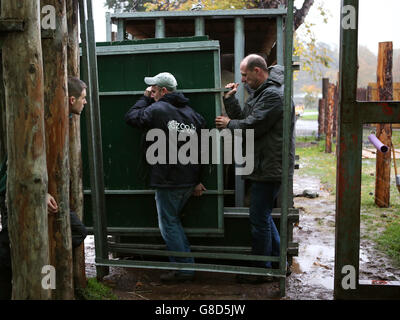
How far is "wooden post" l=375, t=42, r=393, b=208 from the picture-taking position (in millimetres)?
7824

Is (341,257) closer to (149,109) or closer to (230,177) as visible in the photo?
(149,109)

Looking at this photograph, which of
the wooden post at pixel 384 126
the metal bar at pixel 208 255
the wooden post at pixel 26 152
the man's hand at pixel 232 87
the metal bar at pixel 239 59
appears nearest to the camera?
the wooden post at pixel 26 152

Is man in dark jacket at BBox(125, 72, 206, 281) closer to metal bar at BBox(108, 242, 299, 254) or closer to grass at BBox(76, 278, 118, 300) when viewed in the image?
metal bar at BBox(108, 242, 299, 254)

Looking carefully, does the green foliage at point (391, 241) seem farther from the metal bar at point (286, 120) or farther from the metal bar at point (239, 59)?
the metal bar at point (286, 120)

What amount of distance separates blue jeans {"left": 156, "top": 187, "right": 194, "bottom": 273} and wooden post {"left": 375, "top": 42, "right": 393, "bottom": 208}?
444cm

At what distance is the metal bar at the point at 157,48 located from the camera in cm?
457

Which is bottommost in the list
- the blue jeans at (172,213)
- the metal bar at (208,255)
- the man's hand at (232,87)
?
the metal bar at (208,255)

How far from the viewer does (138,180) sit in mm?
4930

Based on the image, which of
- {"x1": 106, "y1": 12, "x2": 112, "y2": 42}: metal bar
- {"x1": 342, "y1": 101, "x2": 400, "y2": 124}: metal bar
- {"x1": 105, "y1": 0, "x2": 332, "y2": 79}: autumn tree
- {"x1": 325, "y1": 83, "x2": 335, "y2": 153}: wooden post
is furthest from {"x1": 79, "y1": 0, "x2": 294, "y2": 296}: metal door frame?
{"x1": 325, "y1": 83, "x2": 335, "y2": 153}: wooden post

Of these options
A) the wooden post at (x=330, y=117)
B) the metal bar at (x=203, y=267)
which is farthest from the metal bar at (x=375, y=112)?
the wooden post at (x=330, y=117)

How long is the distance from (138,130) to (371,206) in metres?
5.33

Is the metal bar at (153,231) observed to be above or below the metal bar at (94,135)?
below

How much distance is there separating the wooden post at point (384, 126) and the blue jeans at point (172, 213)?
4441 millimetres

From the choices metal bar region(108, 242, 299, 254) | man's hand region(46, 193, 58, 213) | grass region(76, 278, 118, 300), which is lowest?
grass region(76, 278, 118, 300)
